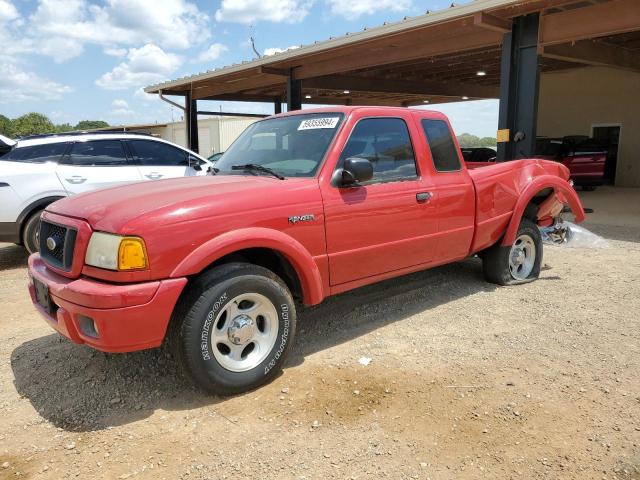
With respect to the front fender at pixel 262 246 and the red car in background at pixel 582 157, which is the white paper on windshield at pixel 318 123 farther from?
the red car in background at pixel 582 157

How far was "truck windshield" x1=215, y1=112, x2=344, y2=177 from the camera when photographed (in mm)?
3830

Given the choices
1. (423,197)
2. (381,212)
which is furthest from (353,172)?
(423,197)

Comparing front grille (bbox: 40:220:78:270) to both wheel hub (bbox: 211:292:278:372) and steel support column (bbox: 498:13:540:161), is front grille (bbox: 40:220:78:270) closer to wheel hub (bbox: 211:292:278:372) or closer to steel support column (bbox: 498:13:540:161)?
wheel hub (bbox: 211:292:278:372)

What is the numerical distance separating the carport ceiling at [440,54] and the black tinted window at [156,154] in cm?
536

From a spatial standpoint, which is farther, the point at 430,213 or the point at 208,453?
the point at 430,213

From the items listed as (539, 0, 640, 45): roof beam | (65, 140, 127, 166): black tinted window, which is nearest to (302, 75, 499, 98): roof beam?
(539, 0, 640, 45): roof beam

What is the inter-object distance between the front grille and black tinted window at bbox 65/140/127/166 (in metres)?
4.14

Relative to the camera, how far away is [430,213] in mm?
4355

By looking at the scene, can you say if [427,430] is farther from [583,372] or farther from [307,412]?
[583,372]

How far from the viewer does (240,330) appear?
3.24m

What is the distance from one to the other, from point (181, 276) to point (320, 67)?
40.5 ft

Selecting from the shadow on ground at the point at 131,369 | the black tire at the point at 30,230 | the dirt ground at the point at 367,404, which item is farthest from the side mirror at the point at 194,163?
the shadow on ground at the point at 131,369

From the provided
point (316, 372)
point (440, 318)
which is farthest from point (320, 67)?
point (316, 372)

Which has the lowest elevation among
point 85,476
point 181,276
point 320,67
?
point 85,476
